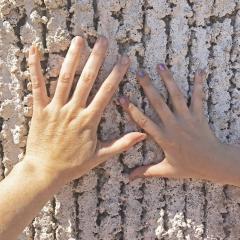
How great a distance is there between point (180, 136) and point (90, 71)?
273 millimetres

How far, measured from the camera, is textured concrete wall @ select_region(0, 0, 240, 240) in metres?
1.77

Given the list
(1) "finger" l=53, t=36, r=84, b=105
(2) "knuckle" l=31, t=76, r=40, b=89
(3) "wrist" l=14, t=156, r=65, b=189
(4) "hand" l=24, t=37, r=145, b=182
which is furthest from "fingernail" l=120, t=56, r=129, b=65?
(3) "wrist" l=14, t=156, r=65, b=189

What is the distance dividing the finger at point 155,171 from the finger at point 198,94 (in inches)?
5.9

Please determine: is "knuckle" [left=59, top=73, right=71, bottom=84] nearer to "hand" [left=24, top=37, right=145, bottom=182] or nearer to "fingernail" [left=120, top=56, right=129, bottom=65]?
"hand" [left=24, top=37, right=145, bottom=182]

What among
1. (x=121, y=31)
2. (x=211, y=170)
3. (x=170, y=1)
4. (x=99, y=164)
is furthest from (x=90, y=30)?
(x=211, y=170)

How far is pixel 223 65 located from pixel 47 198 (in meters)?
0.54

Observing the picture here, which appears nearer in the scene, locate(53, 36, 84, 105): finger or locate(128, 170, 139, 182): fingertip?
locate(53, 36, 84, 105): finger

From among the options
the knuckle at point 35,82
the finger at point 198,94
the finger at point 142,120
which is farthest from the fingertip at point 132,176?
the knuckle at point 35,82

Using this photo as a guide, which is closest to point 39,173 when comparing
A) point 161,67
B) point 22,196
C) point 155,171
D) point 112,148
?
point 22,196

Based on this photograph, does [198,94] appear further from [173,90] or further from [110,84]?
[110,84]

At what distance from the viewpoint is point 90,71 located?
1766 mm

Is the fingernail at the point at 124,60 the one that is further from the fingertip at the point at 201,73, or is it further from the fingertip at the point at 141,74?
the fingertip at the point at 201,73

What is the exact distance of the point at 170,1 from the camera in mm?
1788

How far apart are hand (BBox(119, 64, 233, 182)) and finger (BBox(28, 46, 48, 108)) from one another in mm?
187
